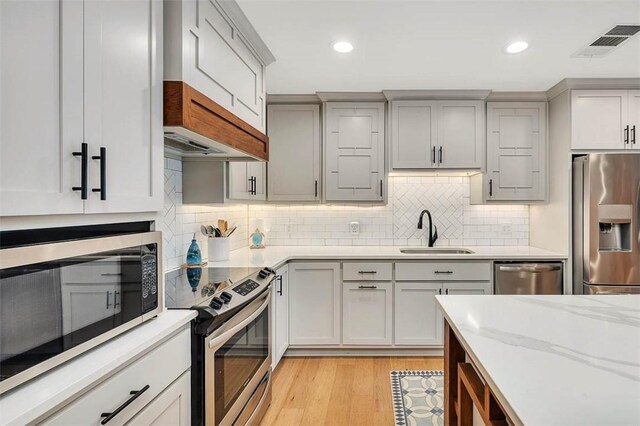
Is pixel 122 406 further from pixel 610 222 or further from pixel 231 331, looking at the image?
pixel 610 222

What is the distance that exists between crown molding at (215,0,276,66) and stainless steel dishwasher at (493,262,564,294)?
2.57m

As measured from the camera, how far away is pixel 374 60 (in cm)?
278

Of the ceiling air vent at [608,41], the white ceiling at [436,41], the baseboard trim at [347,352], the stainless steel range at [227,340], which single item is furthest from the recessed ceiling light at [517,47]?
the baseboard trim at [347,352]

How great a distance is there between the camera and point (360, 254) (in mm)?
3320

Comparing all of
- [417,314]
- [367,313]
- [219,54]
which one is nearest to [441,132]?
[417,314]

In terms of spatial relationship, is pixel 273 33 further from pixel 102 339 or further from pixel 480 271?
pixel 480 271

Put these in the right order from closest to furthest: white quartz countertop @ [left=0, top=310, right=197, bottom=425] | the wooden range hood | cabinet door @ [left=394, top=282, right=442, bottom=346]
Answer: white quartz countertop @ [left=0, top=310, right=197, bottom=425] < the wooden range hood < cabinet door @ [left=394, top=282, right=442, bottom=346]

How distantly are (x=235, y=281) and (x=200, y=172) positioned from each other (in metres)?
0.94

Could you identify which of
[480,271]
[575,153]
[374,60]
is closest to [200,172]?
[374,60]

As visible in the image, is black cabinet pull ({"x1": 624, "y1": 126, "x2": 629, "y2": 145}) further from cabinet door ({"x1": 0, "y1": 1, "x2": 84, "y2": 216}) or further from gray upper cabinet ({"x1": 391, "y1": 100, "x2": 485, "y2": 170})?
cabinet door ({"x1": 0, "y1": 1, "x2": 84, "y2": 216})

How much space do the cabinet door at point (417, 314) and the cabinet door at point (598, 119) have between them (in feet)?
5.81

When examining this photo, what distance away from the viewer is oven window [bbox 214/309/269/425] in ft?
5.34

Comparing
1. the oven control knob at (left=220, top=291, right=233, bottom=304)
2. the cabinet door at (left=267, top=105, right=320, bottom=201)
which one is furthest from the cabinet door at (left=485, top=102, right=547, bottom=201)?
the oven control knob at (left=220, top=291, right=233, bottom=304)

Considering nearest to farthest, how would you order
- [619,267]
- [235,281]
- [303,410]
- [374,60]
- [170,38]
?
[170,38] < [235,281] < [303,410] < [374,60] < [619,267]
